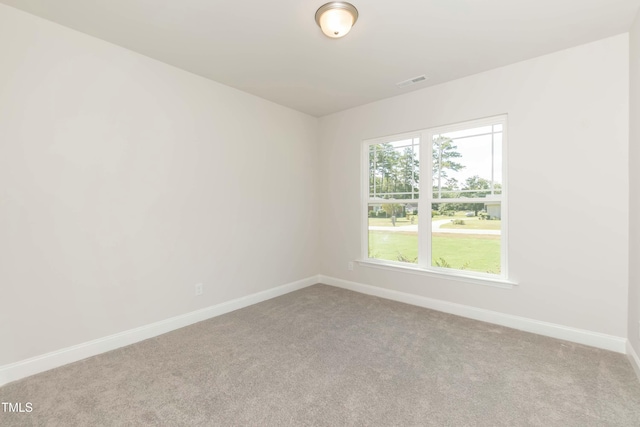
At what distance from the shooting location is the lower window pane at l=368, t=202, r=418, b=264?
3.71m

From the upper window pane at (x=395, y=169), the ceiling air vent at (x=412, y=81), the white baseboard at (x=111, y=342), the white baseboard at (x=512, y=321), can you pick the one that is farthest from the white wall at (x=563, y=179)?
the white baseboard at (x=111, y=342)

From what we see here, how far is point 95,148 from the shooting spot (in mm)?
2434

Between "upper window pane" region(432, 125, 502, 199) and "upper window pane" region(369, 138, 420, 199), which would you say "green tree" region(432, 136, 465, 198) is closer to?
"upper window pane" region(432, 125, 502, 199)

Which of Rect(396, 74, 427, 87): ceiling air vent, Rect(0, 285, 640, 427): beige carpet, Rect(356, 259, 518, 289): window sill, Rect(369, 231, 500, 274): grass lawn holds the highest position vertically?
Rect(396, 74, 427, 87): ceiling air vent

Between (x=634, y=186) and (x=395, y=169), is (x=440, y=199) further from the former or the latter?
(x=634, y=186)

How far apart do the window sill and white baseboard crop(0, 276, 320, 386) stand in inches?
60.9

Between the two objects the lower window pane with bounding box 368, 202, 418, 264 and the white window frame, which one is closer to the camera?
the white window frame

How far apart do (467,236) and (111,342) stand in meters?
3.65

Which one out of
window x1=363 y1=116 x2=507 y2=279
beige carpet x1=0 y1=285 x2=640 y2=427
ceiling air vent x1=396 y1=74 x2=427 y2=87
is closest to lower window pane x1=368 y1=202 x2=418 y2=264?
window x1=363 y1=116 x2=507 y2=279

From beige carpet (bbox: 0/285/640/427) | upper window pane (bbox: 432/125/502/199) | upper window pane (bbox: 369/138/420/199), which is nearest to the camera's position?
beige carpet (bbox: 0/285/640/427)

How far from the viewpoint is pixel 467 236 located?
10.7ft

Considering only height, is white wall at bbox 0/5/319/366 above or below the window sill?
above

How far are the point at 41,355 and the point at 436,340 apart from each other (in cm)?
319

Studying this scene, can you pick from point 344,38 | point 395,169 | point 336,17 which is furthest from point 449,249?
point 336,17
